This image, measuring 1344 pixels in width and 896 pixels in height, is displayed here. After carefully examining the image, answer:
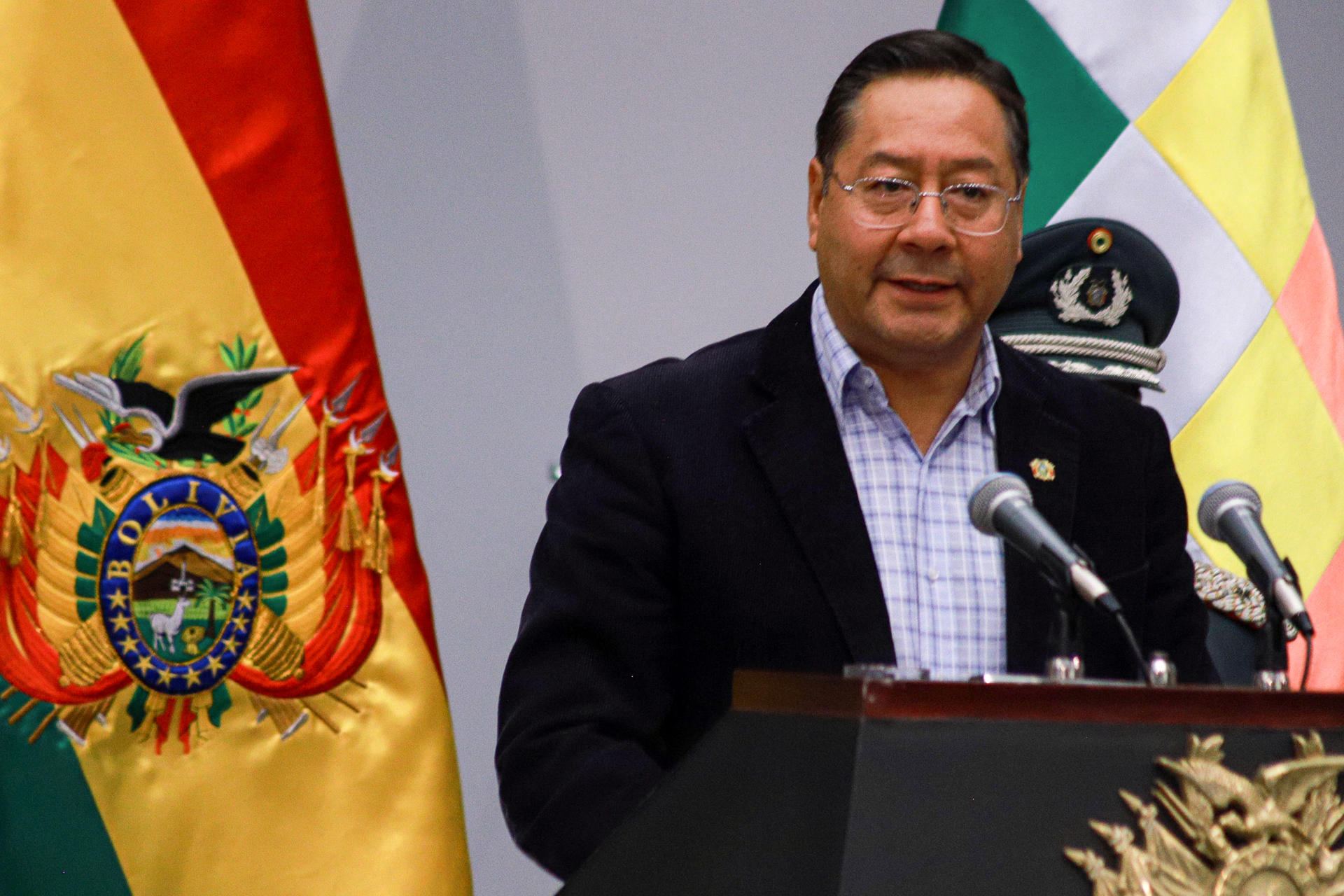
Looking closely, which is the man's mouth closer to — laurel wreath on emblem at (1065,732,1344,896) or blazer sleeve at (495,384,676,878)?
blazer sleeve at (495,384,676,878)

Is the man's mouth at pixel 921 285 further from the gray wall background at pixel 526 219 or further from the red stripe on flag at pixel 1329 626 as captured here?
the red stripe on flag at pixel 1329 626

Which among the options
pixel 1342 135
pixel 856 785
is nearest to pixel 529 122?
pixel 1342 135

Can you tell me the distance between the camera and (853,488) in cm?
151

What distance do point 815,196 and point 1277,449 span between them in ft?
4.95

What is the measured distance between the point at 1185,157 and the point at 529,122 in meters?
1.31

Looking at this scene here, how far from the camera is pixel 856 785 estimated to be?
854 mm

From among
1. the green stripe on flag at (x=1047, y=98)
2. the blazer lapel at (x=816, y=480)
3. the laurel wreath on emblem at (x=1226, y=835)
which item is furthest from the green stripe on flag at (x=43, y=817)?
the green stripe on flag at (x=1047, y=98)

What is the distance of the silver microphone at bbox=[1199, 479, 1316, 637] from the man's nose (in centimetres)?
39

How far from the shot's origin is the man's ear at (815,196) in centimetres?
161

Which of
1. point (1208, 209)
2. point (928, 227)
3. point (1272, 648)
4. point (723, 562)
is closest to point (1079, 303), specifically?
point (1208, 209)

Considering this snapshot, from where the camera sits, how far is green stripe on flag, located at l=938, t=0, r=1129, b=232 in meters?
2.73

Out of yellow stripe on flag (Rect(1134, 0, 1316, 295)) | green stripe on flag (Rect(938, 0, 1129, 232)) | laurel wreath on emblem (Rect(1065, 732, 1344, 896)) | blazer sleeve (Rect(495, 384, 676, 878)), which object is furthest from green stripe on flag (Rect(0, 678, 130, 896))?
yellow stripe on flag (Rect(1134, 0, 1316, 295))

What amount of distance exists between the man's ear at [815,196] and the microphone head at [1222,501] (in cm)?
54

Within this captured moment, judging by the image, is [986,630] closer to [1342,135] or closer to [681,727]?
[681,727]
